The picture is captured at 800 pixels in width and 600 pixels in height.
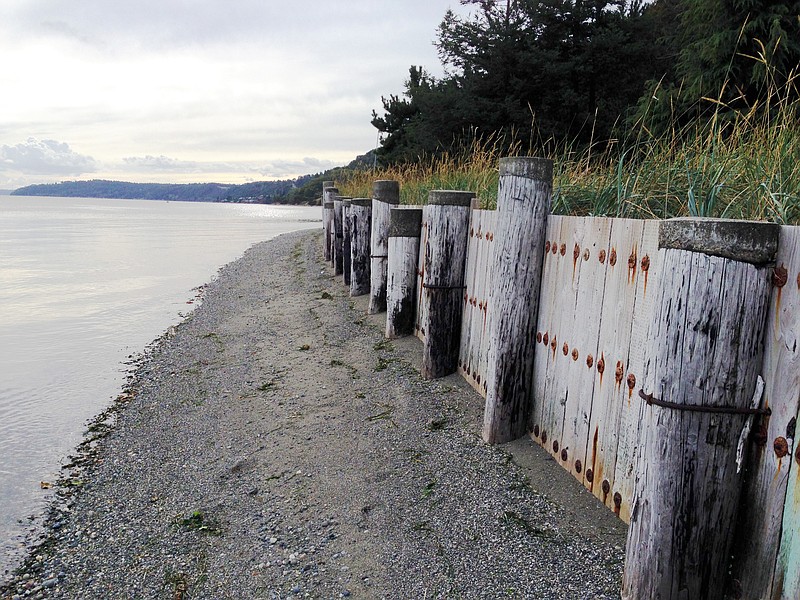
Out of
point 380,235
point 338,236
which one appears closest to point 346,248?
point 338,236

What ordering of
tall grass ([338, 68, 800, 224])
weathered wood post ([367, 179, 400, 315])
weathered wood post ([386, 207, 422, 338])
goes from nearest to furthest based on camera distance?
tall grass ([338, 68, 800, 224]) < weathered wood post ([386, 207, 422, 338]) < weathered wood post ([367, 179, 400, 315])

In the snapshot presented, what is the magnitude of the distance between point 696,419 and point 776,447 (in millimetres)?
239

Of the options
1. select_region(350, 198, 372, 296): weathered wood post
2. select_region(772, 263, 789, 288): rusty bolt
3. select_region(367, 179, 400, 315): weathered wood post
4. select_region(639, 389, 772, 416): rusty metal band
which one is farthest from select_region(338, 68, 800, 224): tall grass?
select_region(350, 198, 372, 296): weathered wood post

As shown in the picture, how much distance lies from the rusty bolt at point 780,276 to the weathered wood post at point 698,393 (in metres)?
0.02

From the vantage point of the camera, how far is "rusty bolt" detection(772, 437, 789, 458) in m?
1.99

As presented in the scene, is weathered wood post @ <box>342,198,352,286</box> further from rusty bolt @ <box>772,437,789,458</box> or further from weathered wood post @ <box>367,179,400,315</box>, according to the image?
rusty bolt @ <box>772,437,789,458</box>

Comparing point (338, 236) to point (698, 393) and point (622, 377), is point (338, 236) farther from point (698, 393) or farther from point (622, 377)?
point (698, 393)

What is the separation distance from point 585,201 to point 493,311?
1343 millimetres

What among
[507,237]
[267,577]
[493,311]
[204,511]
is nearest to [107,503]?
[204,511]

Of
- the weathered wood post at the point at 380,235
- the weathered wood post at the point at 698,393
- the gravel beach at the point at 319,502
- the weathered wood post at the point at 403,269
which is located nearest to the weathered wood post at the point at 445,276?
the gravel beach at the point at 319,502

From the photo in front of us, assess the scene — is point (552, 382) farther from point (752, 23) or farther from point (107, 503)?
point (752, 23)

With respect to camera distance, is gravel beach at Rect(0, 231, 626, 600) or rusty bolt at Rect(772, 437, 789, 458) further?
gravel beach at Rect(0, 231, 626, 600)

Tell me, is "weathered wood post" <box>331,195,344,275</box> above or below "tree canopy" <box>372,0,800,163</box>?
below

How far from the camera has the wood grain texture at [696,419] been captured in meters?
2.07
